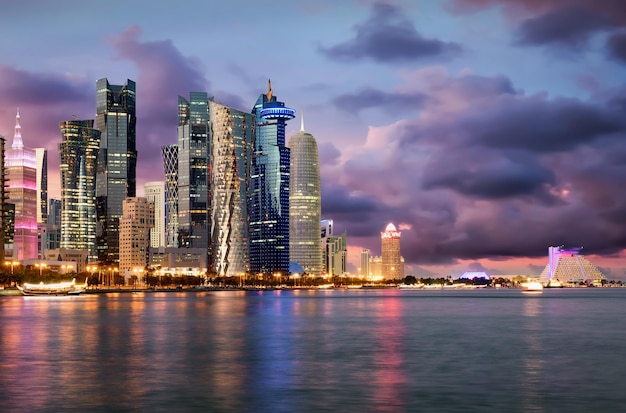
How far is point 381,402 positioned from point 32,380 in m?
28.5

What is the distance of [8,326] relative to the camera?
A: 404 feet

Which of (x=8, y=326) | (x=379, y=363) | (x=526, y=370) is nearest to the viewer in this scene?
(x=526, y=370)

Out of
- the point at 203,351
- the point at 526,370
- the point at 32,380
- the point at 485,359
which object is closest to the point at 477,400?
the point at 526,370

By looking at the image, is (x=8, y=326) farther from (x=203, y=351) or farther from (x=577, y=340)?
(x=577, y=340)

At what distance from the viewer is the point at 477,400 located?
172 ft

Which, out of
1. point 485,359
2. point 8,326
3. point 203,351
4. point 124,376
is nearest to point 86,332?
point 8,326

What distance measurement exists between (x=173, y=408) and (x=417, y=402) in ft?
51.0

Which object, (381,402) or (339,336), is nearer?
(381,402)

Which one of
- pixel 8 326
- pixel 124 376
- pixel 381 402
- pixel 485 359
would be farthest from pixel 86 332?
pixel 381 402

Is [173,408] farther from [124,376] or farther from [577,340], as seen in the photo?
[577,340]

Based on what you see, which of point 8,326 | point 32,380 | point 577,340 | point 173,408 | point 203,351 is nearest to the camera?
point 173,408

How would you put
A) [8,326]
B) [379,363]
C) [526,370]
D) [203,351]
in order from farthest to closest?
[8,326] → [203,351] → [379,363] → [526,370]

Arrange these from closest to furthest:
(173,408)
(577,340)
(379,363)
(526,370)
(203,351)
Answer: (173,408) → (526,370) → (379,363) → (203,351) → (577,340)

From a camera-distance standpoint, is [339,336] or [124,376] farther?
[339,336]
